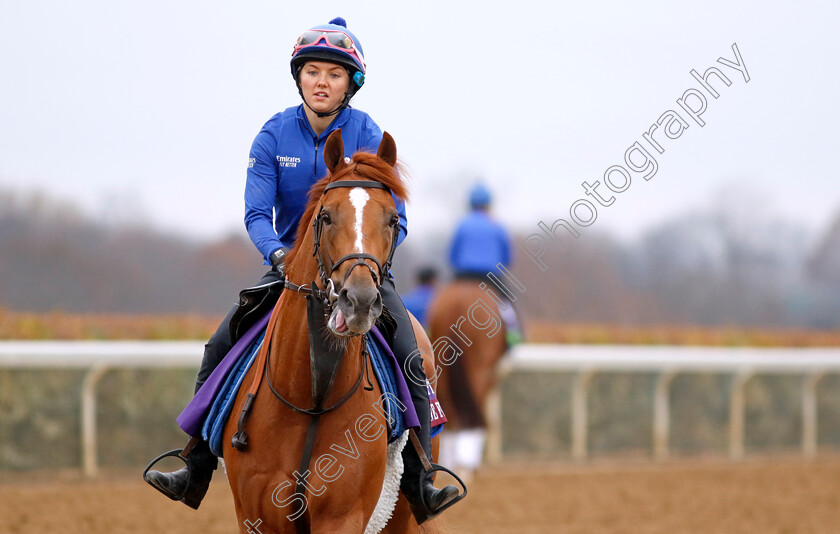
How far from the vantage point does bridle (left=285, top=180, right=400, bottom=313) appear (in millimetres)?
3287

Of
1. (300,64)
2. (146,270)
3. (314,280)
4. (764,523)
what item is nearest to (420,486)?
(314,280)

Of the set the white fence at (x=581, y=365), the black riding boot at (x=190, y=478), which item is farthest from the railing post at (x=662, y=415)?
the black riding boot at (x=190, y=478)

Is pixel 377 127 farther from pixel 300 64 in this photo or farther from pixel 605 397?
pixel 605 397

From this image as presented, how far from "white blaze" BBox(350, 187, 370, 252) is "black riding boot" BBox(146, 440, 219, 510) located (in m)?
1.44

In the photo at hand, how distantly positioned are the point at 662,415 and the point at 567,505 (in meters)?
3.85

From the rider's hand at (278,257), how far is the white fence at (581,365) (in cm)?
564

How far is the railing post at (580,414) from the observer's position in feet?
37.9

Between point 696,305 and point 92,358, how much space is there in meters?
13.6

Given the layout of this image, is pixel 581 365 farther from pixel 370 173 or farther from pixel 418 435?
pixel 370 173

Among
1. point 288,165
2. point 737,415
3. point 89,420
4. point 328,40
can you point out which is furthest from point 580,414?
point 328,40

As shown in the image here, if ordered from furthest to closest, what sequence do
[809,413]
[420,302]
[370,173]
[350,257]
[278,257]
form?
1. [809,413]
2. [420,302]
3. [278,257]
4. [370,173]
5. [350,257]

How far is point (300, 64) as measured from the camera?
4.36 meters

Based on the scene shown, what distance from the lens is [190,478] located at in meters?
4.25

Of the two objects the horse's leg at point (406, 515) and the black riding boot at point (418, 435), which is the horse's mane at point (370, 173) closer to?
the black riding boot at point (418, 435)
